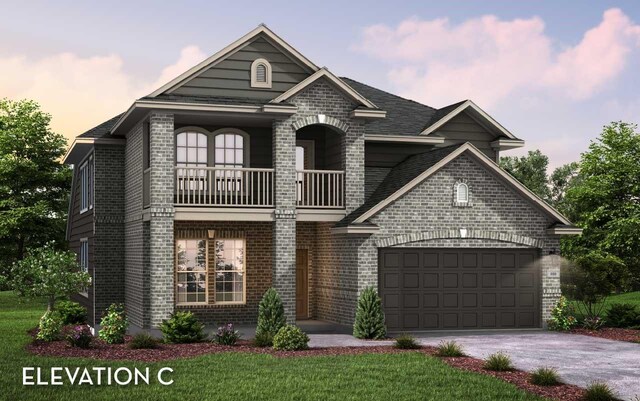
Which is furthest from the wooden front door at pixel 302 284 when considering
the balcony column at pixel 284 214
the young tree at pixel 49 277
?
the young tree at pixel 49 277

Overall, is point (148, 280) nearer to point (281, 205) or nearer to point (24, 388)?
point (281, 205)

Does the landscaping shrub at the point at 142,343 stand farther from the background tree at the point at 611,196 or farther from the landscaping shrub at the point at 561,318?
the background tree at the point at 611,196

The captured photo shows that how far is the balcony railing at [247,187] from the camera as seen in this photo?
968 inches

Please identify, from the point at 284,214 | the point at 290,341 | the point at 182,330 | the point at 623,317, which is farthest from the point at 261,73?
the point at 623,317

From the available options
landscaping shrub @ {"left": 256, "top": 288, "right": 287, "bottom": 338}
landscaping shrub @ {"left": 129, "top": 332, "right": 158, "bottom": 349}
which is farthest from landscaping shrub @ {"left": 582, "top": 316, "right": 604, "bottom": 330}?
landscaping shrub @ {"left": 129, "top": 332, "right": 158, "bottom": 349}

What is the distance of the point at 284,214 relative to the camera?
24844 mm

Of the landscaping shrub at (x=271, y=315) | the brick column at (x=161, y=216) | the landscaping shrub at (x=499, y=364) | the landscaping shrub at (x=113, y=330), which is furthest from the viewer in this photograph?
the brick column at (x=161, y=216)

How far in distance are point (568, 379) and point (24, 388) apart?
31.8ft

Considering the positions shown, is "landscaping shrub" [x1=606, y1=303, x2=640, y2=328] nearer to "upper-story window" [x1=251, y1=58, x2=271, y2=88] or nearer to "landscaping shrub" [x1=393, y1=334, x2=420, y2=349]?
"landscaping shrub" [x1=393, y1=334, x2=420, y2=349]

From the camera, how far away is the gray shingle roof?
25.0 m

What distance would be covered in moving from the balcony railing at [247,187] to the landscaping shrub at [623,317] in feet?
28.7

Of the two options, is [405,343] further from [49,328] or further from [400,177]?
[49,328]

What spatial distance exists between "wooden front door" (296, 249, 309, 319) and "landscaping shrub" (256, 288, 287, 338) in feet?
13.8

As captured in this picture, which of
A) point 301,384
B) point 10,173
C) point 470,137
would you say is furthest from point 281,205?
point 10,173
